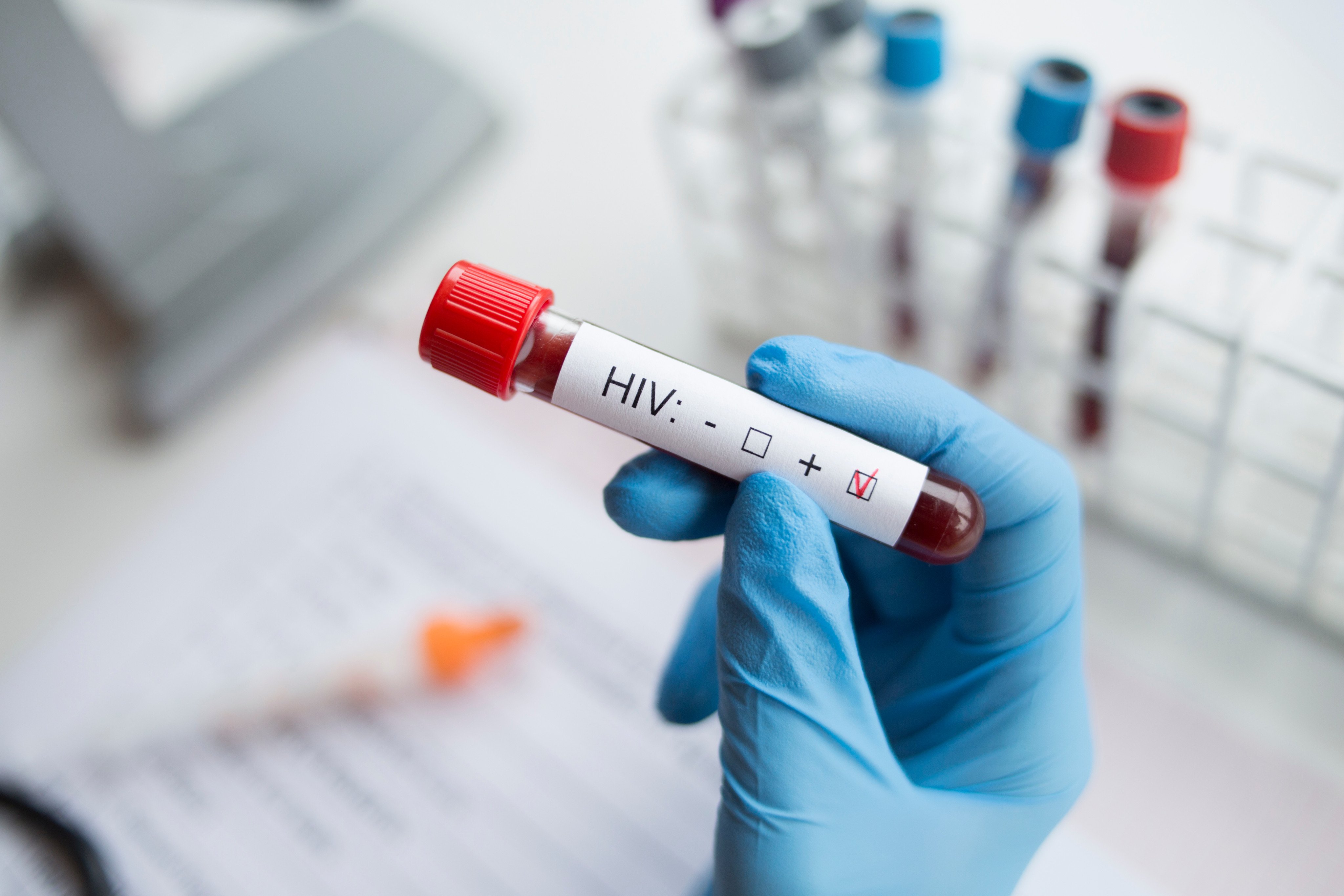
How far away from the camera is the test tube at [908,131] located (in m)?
0.47

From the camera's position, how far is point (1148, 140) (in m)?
0.41

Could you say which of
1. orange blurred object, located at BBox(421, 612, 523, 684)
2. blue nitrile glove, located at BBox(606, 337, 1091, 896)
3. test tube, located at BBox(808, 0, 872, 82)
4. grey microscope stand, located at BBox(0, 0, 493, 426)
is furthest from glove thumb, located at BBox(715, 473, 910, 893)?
grey microscope stand, located at BBox(0, 0, 493, 426)

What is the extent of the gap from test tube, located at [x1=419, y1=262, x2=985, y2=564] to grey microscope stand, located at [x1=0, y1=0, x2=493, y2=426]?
0.43 m

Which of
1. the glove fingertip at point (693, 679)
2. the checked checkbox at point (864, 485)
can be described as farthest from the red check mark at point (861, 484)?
the glove fingertip at point (693, 679)

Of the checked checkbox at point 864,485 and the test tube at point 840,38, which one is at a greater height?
the test tube at point 840,38

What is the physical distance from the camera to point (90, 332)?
2.45 feet

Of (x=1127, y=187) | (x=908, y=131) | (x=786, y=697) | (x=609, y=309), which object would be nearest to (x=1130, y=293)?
(x=1127, y=187)

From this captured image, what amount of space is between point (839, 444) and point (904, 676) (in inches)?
6.0

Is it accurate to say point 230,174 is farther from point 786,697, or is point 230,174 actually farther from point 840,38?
point 786,697

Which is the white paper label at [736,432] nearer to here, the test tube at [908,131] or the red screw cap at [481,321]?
the red screw cap at [481,321]

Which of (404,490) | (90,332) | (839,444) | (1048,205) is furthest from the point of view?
(90,332)

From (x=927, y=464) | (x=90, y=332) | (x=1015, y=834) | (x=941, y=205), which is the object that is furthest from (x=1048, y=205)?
(x=90, y=332)

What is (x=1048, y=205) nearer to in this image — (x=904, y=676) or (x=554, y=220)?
(x=904, y=676)

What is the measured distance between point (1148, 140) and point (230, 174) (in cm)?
71
